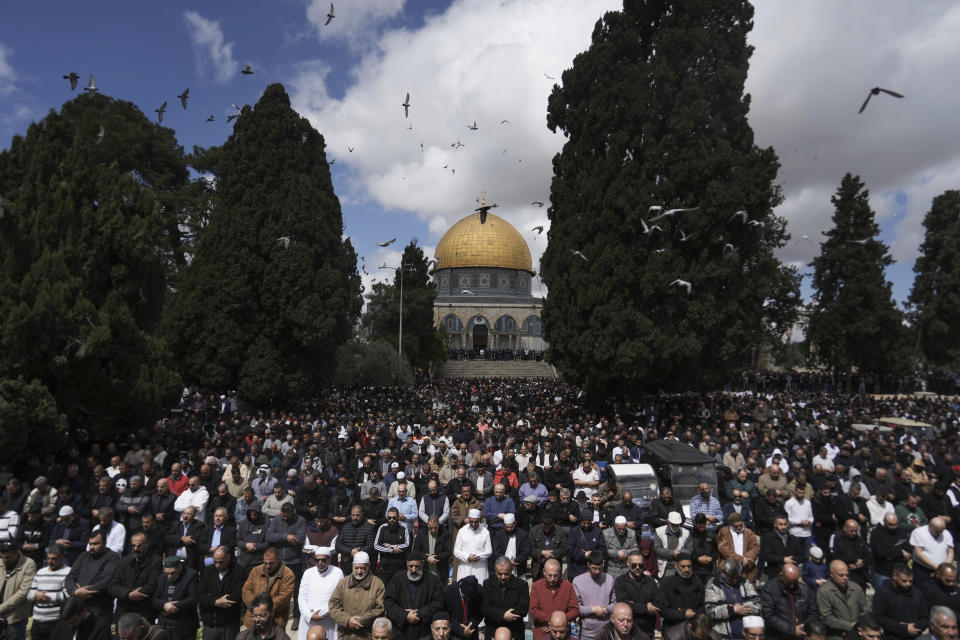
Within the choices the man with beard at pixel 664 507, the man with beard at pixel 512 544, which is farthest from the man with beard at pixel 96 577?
the man with beard at pixel 664 507

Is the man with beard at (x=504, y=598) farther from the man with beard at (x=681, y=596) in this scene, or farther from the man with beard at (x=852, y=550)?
the man with beard at (x=852, y=550)

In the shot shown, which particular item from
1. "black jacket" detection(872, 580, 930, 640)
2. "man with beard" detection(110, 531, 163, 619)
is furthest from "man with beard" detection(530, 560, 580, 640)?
"man with beard" detection(110, 531, 163, 619)

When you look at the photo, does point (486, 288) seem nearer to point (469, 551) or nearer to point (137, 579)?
point (469, 551)

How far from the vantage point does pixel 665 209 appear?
17562 mm

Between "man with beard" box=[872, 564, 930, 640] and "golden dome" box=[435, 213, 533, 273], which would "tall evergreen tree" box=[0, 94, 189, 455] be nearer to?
"man with beard" box=[872, 564, 930, 640]

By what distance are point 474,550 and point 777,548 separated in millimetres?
3329

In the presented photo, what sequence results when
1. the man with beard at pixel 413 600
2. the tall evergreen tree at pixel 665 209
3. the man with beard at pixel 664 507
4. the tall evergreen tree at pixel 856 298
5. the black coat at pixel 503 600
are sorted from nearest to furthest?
the man with beard at pixel 413 600 < the black coat at pixel 503 600 < the man with beard at pixel 664 507 < the tall evergreen tree at pixel 665 209 < the tall evergreen tree at pixel 856 298

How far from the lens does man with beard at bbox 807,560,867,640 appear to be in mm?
4730

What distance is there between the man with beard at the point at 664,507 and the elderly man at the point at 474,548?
2.30 m

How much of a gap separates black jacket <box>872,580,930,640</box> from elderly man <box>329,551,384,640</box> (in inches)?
164

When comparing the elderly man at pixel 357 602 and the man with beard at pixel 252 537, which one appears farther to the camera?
the man with beard at pixel 252 537

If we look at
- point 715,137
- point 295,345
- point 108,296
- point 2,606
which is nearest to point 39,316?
point 108,296

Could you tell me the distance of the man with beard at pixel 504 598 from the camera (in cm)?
474

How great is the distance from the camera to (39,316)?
9188mm
